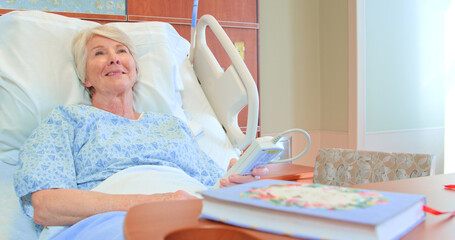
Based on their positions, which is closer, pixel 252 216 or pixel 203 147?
pixel 252 216

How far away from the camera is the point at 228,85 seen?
6.60 feet

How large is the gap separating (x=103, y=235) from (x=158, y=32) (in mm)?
1388

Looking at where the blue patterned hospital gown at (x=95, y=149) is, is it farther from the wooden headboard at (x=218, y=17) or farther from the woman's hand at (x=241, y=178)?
the wooden headboard at (x=218, y=17)

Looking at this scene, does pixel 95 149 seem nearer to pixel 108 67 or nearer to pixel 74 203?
pixel 74 203

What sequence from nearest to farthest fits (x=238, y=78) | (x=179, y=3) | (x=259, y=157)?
(x=259, y=157)
(x=238, y=78)
(x=179, y=3)

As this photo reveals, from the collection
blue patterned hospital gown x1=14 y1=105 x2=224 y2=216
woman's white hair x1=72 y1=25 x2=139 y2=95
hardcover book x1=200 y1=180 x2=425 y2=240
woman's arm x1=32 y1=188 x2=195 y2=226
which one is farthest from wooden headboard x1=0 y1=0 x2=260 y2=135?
hardcover book x1=200 y1=180 x2=425 y2=240

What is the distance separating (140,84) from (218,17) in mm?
1304

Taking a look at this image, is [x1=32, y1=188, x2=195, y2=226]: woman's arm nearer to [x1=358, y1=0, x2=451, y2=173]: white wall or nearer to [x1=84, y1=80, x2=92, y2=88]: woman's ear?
[x1=84, y1=80, x2=92, y2=88]: woman's ear

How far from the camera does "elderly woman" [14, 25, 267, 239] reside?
1205 millimetres

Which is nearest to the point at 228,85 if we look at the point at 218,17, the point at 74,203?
the point at 74,203

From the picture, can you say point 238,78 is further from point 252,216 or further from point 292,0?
point 292,0

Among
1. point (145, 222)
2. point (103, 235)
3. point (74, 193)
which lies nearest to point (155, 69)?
point (74, 193)

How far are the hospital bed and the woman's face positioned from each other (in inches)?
4.1

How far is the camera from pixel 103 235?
0.91 meters
